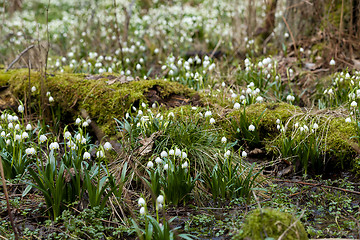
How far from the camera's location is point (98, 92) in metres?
4.47

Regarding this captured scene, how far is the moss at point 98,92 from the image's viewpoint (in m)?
4.25

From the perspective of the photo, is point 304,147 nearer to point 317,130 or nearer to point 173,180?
point 317,130

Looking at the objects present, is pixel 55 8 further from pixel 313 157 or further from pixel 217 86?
pixel 313 157

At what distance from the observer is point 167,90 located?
447 cm

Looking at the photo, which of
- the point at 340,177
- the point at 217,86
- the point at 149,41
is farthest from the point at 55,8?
the point at 340,177

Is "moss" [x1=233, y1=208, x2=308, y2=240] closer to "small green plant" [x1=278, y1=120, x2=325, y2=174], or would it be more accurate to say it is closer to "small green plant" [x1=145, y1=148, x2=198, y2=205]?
"small green plant" [x1=145, y1=148, x2=198, y2=205]

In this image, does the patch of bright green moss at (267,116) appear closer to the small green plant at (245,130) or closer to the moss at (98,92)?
the small green plant at (245,130)

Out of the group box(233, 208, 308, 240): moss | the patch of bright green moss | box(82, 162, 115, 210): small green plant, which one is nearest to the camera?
box(233, 208, 308, 240): moss

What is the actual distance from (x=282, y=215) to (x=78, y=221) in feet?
4.62

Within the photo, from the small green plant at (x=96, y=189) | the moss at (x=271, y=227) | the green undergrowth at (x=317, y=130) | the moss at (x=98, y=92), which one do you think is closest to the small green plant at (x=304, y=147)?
the green undergrowth at (x=317, y=130)

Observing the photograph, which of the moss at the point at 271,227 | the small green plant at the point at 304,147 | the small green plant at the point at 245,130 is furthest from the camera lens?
the small green plant at the point at 245,130

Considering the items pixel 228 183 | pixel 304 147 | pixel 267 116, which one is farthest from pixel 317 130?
pixel 228 183

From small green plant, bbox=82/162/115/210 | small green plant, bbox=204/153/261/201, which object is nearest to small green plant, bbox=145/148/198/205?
small green plant, bbox=204/153/261/201

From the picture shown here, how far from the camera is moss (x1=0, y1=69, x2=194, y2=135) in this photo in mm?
4246
